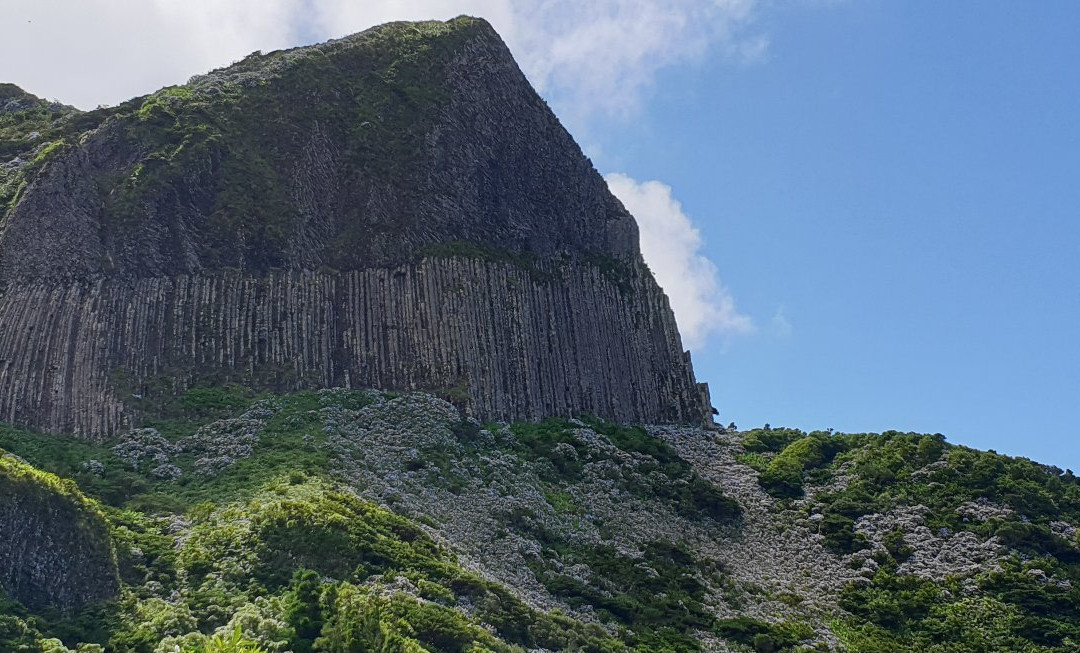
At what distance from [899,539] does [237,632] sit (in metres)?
31.3

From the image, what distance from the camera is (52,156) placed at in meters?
52.6

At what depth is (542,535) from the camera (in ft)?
147

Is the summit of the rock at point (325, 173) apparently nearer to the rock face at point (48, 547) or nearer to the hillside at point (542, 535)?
the hillside at point (542, 535)

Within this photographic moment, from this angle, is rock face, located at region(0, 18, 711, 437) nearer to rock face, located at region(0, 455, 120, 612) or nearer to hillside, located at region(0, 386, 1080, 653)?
hillside, located at region(0, 386, 1080, 653)

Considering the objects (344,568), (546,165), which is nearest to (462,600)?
(344,568)

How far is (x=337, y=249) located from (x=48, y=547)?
25947 mm

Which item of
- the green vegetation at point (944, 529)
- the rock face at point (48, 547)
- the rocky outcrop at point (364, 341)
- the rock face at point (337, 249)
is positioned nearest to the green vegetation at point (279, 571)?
the rock face at point (48, 547)

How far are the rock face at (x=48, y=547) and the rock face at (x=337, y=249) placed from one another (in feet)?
38.2

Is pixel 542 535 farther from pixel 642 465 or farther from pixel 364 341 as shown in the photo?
pixel 364 341

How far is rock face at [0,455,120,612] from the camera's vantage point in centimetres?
3167

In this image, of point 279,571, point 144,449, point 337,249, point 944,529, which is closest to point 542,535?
point 279,571

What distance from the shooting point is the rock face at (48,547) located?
31667 millimetres

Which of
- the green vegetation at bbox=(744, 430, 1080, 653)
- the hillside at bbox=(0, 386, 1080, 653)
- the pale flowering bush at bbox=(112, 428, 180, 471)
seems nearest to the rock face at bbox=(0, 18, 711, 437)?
the pale flowering bush at bbox=(112, 428, 180, 471)

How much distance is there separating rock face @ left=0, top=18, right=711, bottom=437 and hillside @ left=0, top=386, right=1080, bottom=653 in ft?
8.71
